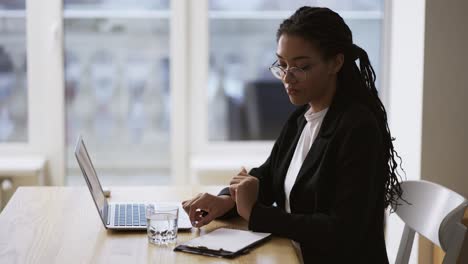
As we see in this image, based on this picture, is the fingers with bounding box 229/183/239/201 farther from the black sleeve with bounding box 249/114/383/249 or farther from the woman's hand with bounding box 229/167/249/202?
the black sleeve with bounding box 249/114/383/249

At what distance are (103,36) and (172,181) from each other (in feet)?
2.68

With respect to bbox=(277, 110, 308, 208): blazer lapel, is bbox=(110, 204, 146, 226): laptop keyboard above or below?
below

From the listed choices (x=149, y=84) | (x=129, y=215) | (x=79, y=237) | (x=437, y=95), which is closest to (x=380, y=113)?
(x=129, y=215)

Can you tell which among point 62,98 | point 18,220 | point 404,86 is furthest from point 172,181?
point 18,220

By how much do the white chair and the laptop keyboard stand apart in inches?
30.2

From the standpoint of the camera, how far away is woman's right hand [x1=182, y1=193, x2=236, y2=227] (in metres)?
2.05

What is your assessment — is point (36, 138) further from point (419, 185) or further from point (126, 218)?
point (419, 185)

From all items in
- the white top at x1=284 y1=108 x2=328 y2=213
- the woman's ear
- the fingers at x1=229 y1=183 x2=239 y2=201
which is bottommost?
the fingers at x1=229 y1=183 x2=239 y2=201

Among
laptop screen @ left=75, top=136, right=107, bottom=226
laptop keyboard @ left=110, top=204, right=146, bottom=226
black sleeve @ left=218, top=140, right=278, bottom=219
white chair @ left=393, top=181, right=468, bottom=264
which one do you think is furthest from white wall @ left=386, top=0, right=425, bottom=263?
laptop screen @ left=75, top=136, right=107, bottom=226

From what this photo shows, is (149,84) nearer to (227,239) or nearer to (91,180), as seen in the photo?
(91,180)

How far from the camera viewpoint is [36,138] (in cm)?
386

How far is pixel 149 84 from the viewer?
389 centimetres

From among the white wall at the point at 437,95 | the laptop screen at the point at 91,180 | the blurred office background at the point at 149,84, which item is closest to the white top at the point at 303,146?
the laptop screen at the point at 91,180

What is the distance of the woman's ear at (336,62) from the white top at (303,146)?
0.13 metres
